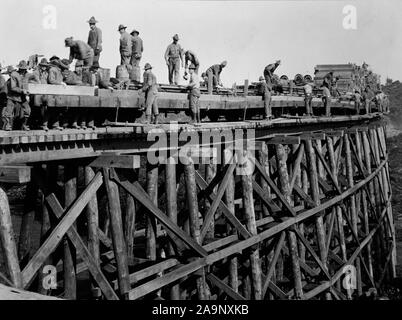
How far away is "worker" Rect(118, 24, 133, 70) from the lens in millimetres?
8016

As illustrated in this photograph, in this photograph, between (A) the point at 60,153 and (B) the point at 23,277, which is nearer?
(B) the point at 23,277

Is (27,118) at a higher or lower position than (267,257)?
higher

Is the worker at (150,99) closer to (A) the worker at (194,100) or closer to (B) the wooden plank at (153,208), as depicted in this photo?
(A) the worker at (194,100)

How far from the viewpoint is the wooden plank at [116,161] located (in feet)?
17.2

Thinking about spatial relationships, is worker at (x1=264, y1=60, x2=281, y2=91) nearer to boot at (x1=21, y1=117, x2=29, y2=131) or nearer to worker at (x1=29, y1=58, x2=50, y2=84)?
worker at (x1=29, y1=58, x2=50, y2=84)

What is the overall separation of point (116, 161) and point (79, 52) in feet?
6.67

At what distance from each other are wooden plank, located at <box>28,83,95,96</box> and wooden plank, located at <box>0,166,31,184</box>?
0.89 metres

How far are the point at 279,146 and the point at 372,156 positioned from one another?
779 centimetres

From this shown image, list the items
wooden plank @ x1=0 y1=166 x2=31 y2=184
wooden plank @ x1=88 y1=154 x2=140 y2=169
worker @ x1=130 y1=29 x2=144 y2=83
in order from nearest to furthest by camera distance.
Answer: wooden plank @ x1=0 y1=166 x2=31 y2=184
wooden plank @ x1=88 y1=154 x2=140 y2=169
worker @ x1=130 y1=29 x2=144 y2=83

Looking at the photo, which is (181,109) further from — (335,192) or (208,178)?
(335,192)

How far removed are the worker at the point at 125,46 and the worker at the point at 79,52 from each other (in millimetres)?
1364

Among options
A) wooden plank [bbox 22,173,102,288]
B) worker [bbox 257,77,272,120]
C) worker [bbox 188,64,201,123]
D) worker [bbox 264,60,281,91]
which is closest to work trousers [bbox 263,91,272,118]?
worker [bbox 257,77,272,120]

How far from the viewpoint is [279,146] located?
8734 millimetres
